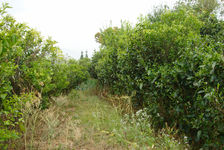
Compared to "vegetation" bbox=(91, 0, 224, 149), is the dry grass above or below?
below

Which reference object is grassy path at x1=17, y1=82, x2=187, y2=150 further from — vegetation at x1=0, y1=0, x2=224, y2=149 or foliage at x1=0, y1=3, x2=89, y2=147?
foliage at x1=0, y1=3, x2=89, y2=147

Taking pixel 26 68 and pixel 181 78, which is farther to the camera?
pixel 26 68

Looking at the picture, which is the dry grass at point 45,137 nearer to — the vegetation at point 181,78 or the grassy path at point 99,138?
the grassy path at point 99,138

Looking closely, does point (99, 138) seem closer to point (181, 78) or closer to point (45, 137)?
point (45, 137)

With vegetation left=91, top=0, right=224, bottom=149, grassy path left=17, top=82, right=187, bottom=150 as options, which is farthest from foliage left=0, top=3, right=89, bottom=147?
vegetation left=91, top=0, right=224, bottom=149

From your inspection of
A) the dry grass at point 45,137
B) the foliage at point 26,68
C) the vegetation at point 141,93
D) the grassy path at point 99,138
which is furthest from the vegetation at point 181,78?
the foliage at point 26,68

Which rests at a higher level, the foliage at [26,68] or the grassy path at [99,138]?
the foliage at [26,68]

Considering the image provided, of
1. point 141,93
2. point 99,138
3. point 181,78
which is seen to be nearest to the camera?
point 181,78

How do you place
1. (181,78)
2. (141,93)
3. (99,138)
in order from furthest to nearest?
(141,93), (99,138), (181,78)

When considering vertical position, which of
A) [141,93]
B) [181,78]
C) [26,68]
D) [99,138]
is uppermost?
[26,68]

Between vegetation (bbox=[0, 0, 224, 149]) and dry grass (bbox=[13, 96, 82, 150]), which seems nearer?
vegetation (bbox=[0, 0, 224, 149])

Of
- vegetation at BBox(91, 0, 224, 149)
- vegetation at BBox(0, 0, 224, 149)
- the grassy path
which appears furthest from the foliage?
vegetation at BBox(91, 0, 224, 149)

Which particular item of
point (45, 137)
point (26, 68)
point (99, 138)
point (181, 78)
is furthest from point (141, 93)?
point (26, 68)

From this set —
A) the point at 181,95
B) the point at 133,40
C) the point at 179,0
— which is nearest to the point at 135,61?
the point at 133,40
